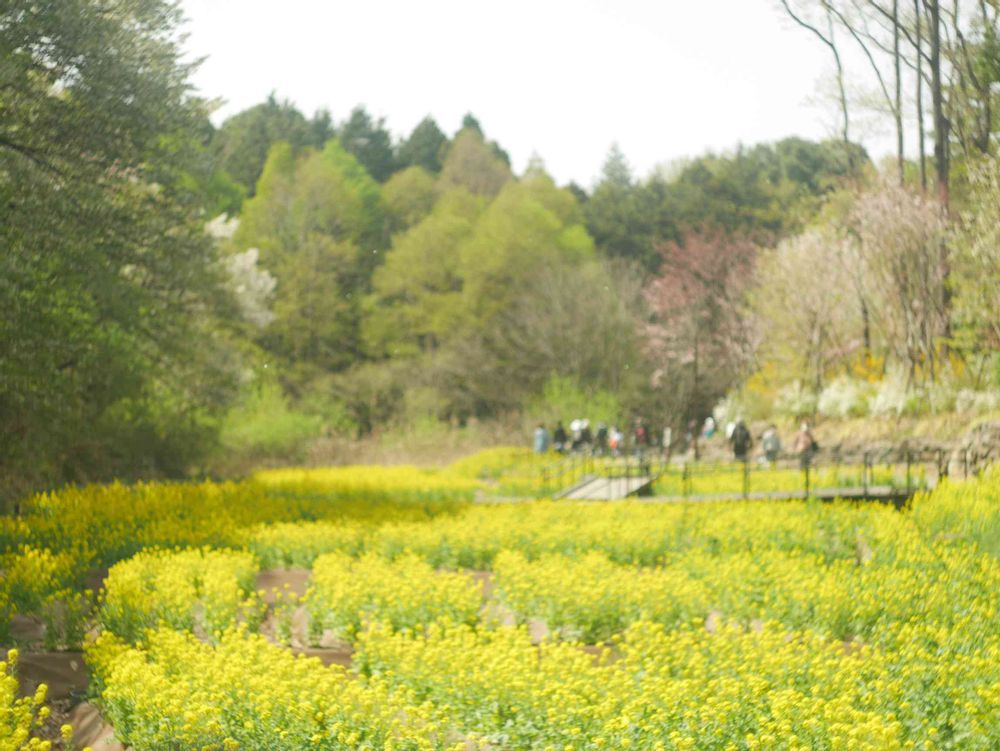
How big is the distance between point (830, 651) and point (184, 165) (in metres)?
12.7

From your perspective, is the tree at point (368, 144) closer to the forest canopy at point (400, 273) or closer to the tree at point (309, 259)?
the forest canopy at point (400, 273)

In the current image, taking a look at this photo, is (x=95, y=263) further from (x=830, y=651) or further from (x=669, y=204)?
(x=669, y=204)

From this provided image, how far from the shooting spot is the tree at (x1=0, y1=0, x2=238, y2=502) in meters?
11.8

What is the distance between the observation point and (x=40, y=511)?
14234mm

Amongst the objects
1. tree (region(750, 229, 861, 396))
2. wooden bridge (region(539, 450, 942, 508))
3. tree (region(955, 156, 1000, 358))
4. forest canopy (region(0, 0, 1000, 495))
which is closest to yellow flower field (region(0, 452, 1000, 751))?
tree (region(955, 156, 1000, 358))

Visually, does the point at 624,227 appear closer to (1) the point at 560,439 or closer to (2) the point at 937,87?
(1) the point at 560,439

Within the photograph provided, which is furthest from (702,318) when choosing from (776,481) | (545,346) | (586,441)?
(776,481)

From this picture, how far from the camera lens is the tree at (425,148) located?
71.8 m

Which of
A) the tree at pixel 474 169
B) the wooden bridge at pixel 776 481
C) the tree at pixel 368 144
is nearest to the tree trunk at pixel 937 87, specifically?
the wooden bridge at pixel 776 481

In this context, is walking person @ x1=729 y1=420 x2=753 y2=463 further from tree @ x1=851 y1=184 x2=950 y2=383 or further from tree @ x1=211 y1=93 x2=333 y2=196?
tree @ x1=211 y1=93 x2=333 y2=196

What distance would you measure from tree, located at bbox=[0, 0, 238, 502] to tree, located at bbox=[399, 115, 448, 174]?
55.0 m

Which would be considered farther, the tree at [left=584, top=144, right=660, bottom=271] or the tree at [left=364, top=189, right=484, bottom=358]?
the tree at [left=584, top=144, right=660, bottom=271]

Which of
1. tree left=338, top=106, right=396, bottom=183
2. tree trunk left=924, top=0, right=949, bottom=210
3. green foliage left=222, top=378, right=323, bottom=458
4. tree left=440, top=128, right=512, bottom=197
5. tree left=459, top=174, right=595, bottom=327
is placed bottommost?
green foliage left=222, top=378, right=323, bottom=458

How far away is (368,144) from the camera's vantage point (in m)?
69.6
